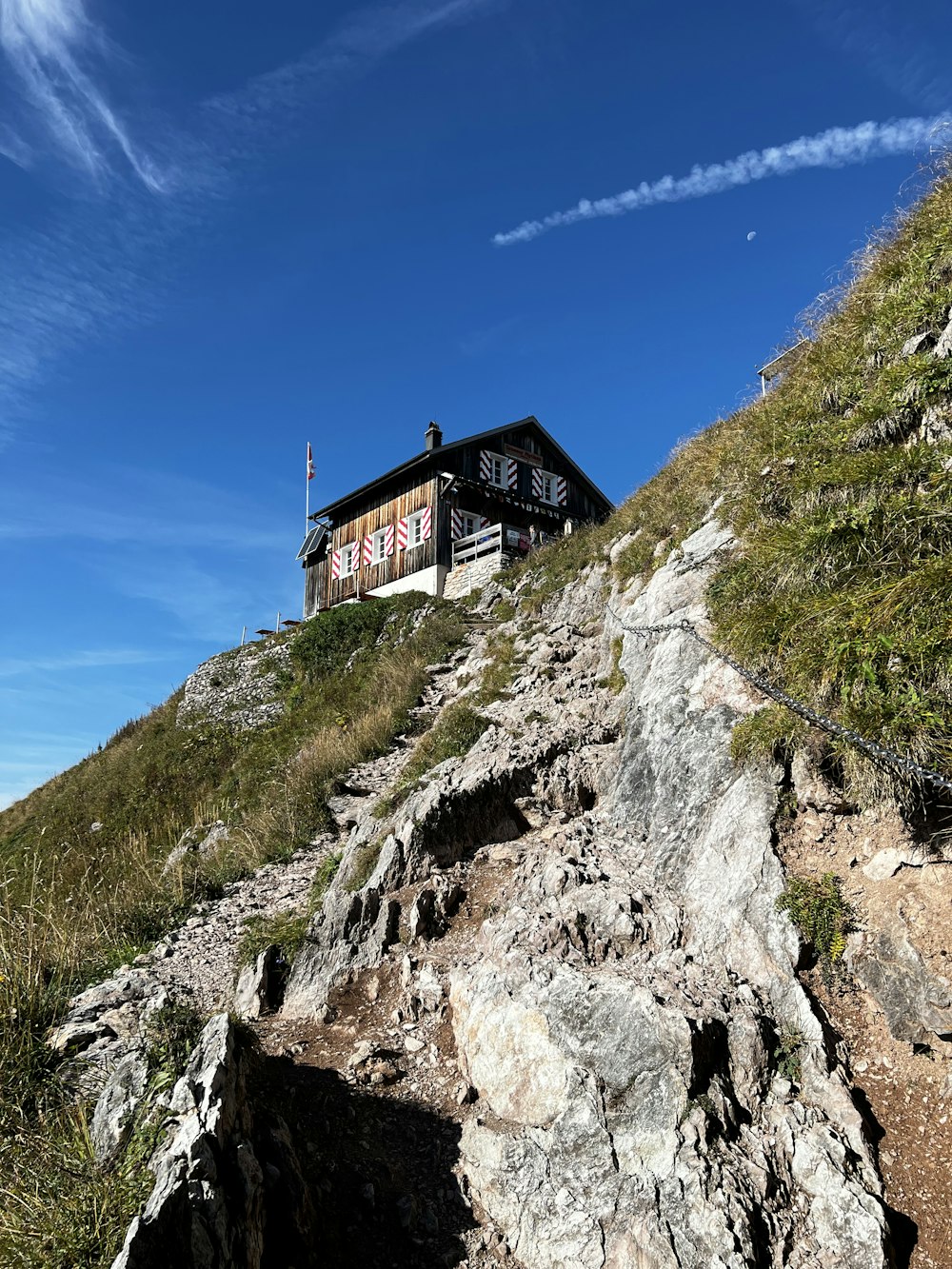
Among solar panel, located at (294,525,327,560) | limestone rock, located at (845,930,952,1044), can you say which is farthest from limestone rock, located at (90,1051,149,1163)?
solar panel, located at (294,525,327,560)

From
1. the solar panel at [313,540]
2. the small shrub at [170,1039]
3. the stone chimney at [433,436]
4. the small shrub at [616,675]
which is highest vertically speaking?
the stone chimney at [433,436]

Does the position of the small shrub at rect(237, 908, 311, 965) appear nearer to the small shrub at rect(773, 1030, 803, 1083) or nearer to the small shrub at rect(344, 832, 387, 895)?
the small shrub at rect(344, 832, 387, 895)

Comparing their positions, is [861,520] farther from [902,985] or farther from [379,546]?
[379,546]

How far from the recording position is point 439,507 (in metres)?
30.1

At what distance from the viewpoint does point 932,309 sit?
834 cm

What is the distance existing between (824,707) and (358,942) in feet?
18.6

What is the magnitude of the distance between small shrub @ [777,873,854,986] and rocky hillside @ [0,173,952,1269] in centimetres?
2

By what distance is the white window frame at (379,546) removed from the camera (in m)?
33.1

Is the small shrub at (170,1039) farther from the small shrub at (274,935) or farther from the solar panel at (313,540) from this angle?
the solar panel at (313,540)

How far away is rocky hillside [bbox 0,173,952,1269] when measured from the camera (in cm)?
469

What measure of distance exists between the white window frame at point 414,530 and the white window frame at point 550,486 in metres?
6.58

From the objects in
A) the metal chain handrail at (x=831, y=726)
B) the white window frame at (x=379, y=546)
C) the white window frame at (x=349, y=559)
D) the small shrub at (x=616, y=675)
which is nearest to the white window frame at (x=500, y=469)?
the white window frame at (x=379, y=546)

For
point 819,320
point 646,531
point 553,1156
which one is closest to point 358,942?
point 553,1156

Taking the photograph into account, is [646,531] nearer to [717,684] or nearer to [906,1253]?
[717,684]
